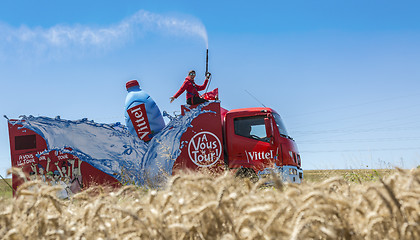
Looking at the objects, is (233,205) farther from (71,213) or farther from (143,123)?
(143,123)

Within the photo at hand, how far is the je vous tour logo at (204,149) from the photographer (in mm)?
9359

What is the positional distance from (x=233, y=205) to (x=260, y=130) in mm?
8219

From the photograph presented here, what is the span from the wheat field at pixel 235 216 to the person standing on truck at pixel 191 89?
8.37 m

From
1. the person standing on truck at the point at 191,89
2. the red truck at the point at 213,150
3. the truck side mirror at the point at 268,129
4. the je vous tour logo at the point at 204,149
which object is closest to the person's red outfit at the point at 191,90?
the person standing on truck at the point at 191,89

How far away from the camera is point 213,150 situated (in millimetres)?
9406

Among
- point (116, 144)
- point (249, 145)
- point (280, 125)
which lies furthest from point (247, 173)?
point (116, 144)

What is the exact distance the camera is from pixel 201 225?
1.51 m

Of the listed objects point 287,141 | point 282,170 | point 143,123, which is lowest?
point 282,170

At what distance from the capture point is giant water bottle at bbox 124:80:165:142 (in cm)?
1029

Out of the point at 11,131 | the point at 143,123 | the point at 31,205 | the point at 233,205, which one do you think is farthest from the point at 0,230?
the point at 11,131

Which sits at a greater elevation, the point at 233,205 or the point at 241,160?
the point at 233,205

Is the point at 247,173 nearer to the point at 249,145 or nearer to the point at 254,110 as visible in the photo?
the point at 249,145

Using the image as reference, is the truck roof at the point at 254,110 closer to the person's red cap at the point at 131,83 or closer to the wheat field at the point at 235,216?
the person's red cap at the point at 131,83

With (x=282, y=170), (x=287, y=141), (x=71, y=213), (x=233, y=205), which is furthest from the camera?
(x=287, y=141)
